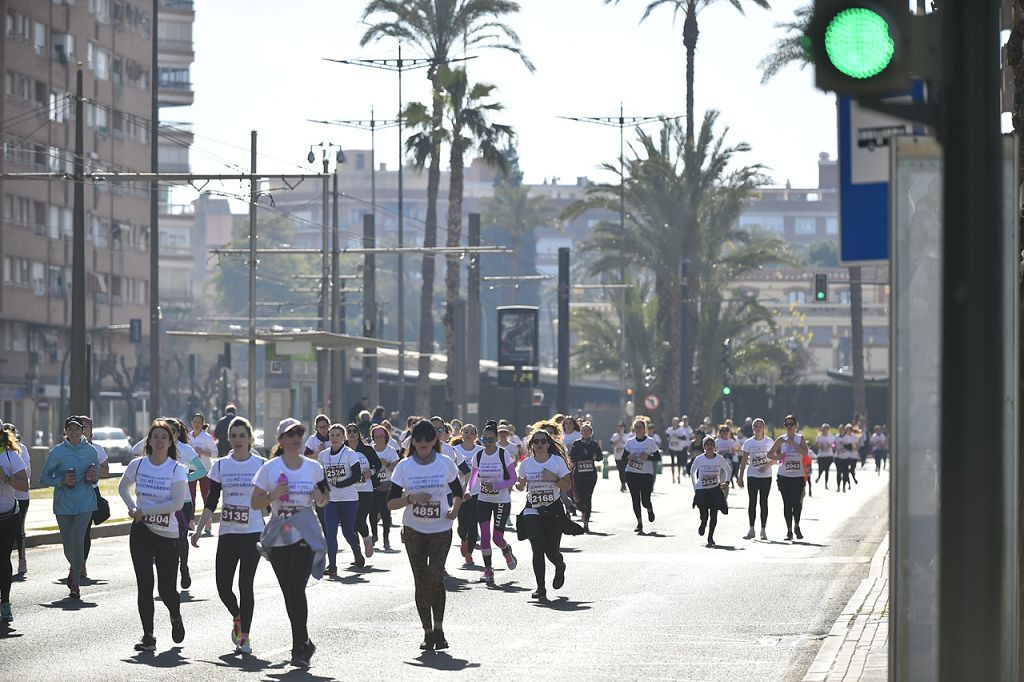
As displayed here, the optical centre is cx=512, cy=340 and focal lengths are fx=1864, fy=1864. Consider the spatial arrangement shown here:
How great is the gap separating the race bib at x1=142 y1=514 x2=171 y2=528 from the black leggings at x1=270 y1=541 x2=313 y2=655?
1502 millimetres

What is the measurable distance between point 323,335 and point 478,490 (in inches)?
686

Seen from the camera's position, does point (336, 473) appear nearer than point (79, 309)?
Yes

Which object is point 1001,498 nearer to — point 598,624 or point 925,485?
point 925,485

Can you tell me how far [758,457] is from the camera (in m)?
27.1

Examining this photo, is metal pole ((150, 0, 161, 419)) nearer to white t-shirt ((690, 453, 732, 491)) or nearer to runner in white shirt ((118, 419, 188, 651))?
white t-shirt ((690, 453, 732, 491))

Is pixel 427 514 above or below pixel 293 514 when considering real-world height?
below

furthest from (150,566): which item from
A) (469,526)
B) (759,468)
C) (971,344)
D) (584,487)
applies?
(584,487)

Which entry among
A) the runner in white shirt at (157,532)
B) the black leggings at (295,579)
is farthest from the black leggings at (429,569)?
the runner in white shirt at (157,532)

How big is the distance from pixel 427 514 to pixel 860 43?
9.03 meters

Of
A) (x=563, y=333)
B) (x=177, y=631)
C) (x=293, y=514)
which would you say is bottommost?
(x=177, y=631)

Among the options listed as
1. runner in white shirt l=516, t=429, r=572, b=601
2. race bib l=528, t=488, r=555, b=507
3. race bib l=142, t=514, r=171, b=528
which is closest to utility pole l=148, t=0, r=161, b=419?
runner in white shirt l=516, t=429, r=572, b=601

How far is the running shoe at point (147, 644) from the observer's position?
14180mm

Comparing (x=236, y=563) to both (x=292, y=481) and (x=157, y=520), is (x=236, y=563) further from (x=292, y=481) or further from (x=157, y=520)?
(x=292, y=481)

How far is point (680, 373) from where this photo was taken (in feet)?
218
